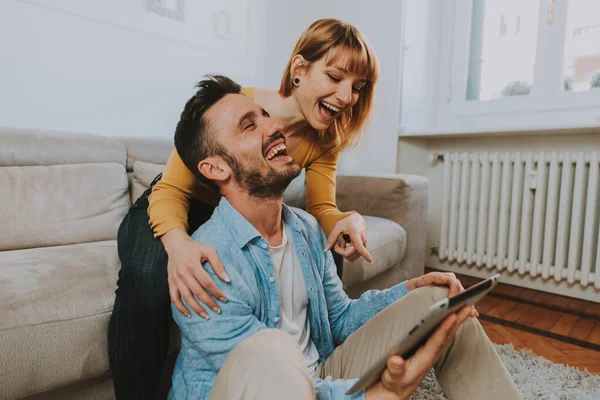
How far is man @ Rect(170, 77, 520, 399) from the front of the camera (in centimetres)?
61

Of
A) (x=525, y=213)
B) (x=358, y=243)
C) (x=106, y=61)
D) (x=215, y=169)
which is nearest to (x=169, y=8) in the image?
(x=106, y=61)

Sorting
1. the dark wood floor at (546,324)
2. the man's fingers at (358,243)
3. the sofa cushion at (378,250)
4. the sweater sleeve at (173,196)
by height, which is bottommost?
the dark wood floor at (546,324)

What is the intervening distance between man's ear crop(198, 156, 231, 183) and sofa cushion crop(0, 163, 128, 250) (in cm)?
69

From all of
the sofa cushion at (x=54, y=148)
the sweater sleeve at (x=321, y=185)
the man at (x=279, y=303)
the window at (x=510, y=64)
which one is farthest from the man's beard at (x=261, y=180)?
the window at (x=510, y=64)

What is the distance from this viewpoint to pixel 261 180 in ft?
2.71

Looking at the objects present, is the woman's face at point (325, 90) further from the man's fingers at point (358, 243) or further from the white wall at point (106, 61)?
the white wall at point (106, 61)

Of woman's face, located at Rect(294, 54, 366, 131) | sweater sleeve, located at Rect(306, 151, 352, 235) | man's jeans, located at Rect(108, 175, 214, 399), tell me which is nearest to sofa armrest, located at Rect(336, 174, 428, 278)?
sweater sleeve, located at Rect(306, 151, 352, 235)

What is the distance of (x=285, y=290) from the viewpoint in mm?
819

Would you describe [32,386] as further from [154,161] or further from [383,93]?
[383,93]

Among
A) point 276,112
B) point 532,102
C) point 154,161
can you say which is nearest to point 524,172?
point 532,102

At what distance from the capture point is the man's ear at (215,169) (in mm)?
847

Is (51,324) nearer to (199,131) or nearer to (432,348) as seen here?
(199,131)

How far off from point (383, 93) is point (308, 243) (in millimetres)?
1893

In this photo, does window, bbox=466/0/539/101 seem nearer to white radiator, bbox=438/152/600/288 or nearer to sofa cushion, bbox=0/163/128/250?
white radiator, bbox=438/152/600/288
